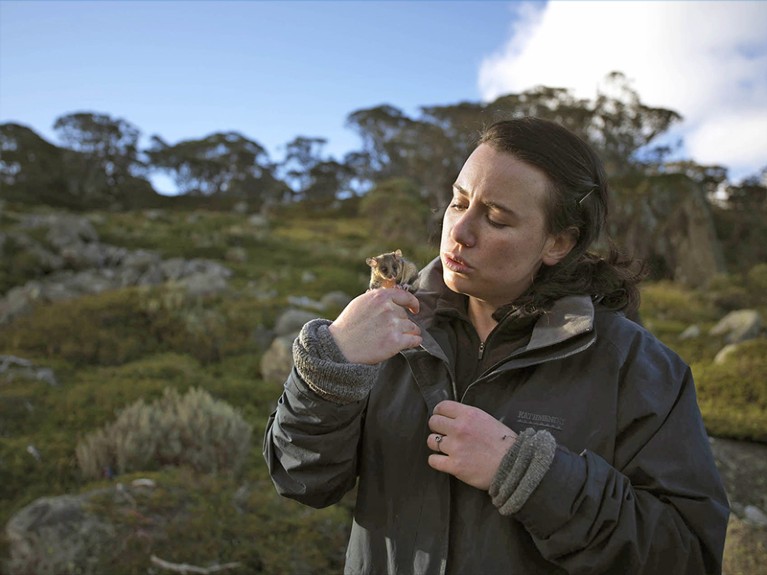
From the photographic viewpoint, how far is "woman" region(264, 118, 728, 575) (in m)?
1.29

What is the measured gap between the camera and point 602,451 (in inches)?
55.0

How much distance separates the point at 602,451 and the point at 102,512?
4.12 m

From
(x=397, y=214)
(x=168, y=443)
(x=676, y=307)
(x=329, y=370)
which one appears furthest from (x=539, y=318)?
(x=397, y=214)

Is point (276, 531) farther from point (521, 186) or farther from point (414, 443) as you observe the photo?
point (521, 186)

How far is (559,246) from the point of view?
5.58 feet

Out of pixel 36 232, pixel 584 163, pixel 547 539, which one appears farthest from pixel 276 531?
pixel 36 232

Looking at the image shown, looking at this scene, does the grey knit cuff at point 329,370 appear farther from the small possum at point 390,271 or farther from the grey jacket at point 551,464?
the small possum at point 390,271

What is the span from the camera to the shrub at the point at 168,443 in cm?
536

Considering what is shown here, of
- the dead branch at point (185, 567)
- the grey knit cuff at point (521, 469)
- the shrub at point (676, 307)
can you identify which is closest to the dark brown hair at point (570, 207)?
the grey knit cuff at point (521, 469)

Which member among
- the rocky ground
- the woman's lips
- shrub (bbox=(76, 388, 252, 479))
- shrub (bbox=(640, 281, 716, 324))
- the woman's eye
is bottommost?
shrub (bbox=(76, 388, 252, 479))

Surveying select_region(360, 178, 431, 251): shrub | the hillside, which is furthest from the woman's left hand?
select_region(360, 178, 431, 251): shrub

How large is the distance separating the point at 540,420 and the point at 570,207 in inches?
25.0

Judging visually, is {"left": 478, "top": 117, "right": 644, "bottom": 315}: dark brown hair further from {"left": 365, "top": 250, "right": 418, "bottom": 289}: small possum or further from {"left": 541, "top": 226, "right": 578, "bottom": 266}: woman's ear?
{"left": 365, "top": 250, "right": 418, "bottom": 289}: small possum

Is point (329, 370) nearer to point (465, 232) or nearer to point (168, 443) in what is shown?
point (465, 232)
